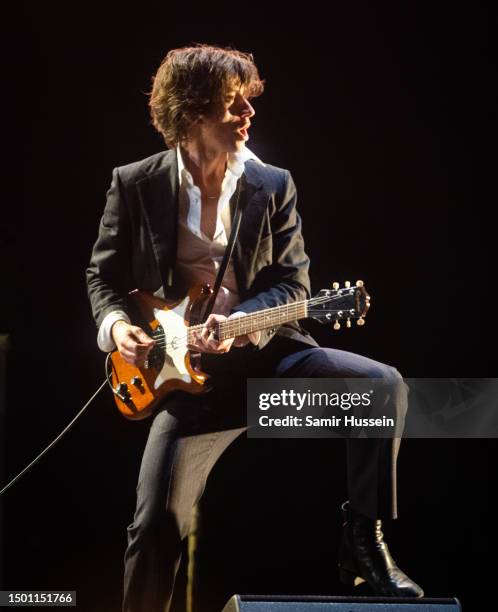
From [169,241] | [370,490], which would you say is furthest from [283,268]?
[370,490]

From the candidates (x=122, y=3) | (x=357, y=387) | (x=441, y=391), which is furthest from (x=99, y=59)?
(x=441, y=391)

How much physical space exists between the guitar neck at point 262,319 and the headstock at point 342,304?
5 cm

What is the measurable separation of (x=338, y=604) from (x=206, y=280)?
3.72 ft

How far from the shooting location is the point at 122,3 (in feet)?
10.5

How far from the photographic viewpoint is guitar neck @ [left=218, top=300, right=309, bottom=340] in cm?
263

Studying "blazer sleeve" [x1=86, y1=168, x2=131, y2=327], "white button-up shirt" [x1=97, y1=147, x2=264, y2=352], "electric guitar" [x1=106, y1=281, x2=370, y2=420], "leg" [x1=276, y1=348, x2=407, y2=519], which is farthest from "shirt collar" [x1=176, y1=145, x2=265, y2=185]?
"leg" [x1=276, y1=348, x2=407, y2=519]

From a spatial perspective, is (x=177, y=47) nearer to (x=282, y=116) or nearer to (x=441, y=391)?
(x=282, y=116)

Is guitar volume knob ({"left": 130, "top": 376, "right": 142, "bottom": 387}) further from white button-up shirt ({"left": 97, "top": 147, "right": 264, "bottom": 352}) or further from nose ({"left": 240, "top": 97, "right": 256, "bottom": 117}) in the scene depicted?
nose ({"left": 240, "top": 97, "right": 256, "bottom": 117})

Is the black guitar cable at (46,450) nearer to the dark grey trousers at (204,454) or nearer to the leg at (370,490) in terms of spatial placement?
the dark grey trousers at (204,454)

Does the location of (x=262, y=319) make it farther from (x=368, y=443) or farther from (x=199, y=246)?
(x=368, y=443)

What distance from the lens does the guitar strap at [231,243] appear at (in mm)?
2734

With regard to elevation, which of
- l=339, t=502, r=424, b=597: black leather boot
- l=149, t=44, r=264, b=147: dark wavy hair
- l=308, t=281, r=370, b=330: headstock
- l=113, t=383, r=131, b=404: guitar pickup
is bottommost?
l=339, t=502, r=424, b=597: black leather boot

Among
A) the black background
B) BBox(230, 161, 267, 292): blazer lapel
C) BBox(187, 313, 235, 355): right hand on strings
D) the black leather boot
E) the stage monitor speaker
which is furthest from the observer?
the black background

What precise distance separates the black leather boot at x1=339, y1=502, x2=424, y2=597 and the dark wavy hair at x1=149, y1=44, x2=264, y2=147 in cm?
142
